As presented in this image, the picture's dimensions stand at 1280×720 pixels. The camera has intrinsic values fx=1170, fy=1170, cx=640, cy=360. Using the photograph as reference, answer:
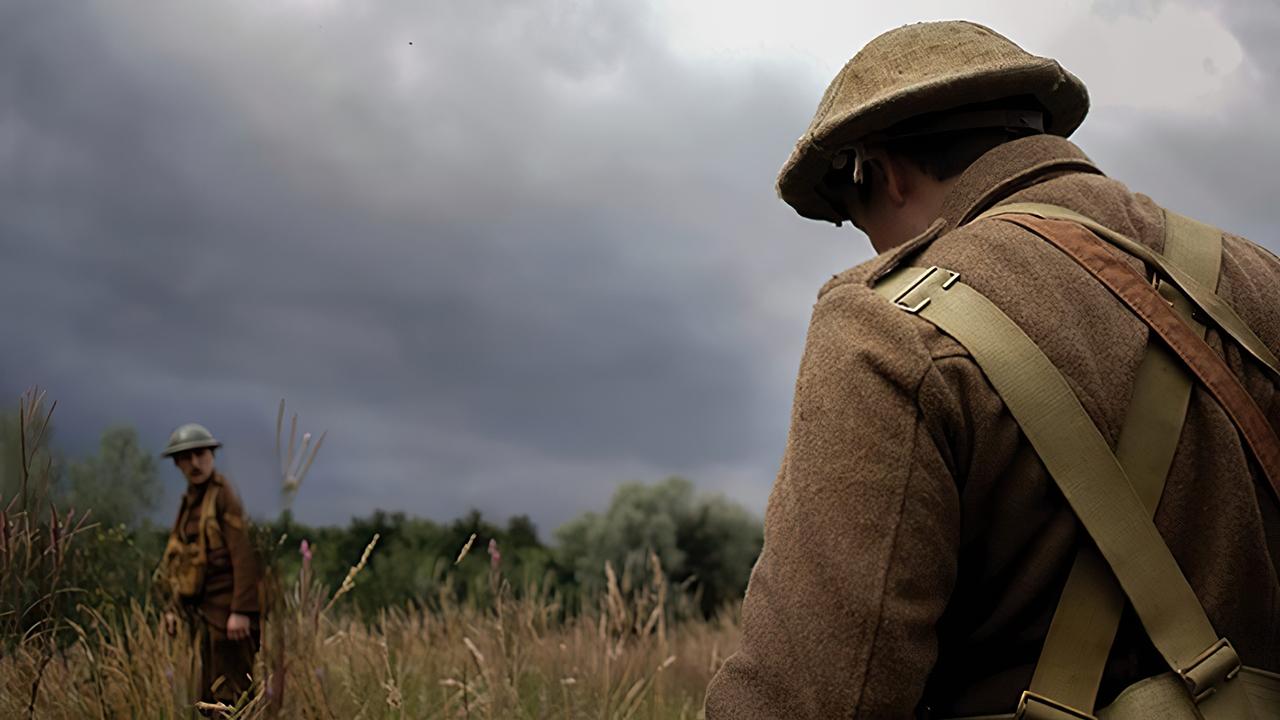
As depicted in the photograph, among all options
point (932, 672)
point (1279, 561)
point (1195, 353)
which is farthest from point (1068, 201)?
point (932, 672)

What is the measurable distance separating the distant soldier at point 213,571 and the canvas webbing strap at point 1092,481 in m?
6.19

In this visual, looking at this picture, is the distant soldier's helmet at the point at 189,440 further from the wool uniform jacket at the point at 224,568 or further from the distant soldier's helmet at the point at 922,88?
the distant soldier's helmet at the point at 922,88

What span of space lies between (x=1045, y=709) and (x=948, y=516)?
0.31 meters

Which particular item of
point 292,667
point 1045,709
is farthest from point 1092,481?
point 292,667

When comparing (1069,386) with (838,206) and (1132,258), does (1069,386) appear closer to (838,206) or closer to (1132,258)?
(1132,258)

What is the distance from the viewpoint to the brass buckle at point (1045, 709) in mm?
1670

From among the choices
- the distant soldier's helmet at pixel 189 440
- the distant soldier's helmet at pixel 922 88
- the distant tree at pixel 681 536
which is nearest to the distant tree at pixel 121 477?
the distant soldier's helmet at pixel 189 440

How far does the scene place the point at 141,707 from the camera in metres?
4.12

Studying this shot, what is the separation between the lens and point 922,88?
2.04m

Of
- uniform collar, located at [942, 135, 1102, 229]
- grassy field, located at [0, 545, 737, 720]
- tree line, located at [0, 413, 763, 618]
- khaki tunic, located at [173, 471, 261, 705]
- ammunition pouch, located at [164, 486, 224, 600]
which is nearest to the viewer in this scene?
uniform collar, located at [942, 135, 1102, 229]

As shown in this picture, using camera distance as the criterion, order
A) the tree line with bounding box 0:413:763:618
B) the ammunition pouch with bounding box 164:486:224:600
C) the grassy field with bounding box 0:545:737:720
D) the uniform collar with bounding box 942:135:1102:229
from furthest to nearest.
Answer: the tree line with bounding box 0:413:763:618 < the ammunition pouch with bounding box 164:486:224:600 < the grassy field with bounding box 0:545:737:720 < the uniform collar with bounding box 942:135:1102:229

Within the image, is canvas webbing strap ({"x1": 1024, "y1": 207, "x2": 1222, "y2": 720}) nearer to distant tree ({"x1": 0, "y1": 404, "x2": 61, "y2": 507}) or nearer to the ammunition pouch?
distant tree ({"x1": 0, "y1": 404, "x2": 61, "y2": 507})

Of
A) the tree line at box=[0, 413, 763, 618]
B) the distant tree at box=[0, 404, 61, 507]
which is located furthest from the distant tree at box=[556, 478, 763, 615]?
the distant tree at box=[0, 404, 61, 507]

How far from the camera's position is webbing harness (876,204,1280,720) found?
65.7 inches
